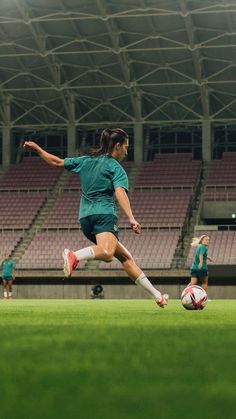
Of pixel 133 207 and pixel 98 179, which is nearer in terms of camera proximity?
pixel 98 179

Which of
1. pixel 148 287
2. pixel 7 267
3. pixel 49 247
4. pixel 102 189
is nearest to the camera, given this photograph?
pixel 102 189

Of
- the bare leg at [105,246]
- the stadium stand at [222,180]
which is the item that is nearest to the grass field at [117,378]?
the bare leg at [105,246]

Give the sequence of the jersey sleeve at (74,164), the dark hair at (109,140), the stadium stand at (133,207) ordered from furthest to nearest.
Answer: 1. the stadium stand at (133,207)
2. the jersey sleeve at (74,164)
3. the dark hair at (109,140)

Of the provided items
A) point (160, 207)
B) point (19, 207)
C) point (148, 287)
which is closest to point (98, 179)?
point (148, 287)

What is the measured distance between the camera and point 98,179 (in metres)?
11.3

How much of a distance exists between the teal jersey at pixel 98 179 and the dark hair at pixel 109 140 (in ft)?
0.26

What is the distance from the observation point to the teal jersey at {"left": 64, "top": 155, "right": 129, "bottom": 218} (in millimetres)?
Answer: 11258

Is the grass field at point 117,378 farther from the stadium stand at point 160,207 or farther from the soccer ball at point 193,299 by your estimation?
the stadium stand at point 160,207

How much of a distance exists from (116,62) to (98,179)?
3353 centimetres

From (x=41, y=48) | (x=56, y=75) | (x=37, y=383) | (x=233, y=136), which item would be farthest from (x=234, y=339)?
(x=233, y=136)

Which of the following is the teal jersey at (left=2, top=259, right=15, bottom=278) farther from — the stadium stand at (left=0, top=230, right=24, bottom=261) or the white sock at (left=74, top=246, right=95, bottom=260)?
the white sock at (left=74, top=246, right=95, bottom=260)

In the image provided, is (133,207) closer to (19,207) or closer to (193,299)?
(19,207)

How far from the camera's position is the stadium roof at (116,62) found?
125ft

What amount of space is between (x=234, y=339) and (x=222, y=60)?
38.3 metres
